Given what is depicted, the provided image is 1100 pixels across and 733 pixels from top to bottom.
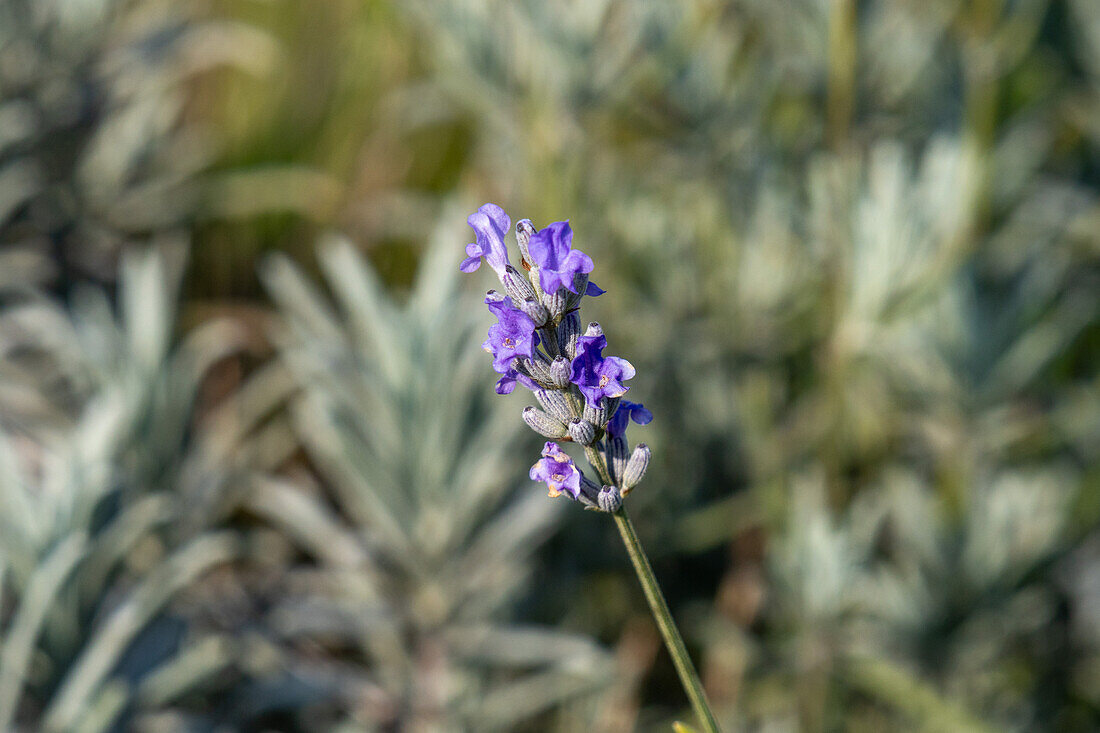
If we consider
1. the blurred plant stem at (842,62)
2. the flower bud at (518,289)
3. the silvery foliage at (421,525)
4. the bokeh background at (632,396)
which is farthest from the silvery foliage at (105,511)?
the blurred plant stem at (842,62)

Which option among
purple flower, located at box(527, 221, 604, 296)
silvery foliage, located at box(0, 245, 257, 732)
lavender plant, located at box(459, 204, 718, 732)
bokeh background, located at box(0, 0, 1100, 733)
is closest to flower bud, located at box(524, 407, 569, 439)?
lavender plant, located at box(459, 204, 718, 732)

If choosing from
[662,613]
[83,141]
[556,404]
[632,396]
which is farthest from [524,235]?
[83,141]

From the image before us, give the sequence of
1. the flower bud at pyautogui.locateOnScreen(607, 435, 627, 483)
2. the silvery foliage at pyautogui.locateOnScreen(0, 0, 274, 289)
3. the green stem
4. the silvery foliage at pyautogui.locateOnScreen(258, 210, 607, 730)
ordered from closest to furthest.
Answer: the green stem → the flower bud at pyautogui.locateOnScreen(607, 435, 627, 483) → the silvery foliage at pyautogui.locateOnScreen(258, 210, 607, 730) → the silvery foliage at pyautogui.locateOnScreen(0, 0, 274, 289)

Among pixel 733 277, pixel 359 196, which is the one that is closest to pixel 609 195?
pixel 733 277

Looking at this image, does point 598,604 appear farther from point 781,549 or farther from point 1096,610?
point 1096,610

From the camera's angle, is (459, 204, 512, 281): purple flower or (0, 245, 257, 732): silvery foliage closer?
(459, 204, 512, 281): purple flower

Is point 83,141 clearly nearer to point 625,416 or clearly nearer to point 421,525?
point 421,525

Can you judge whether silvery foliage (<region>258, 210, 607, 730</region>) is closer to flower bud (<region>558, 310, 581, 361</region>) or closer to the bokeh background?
the bokeh background
